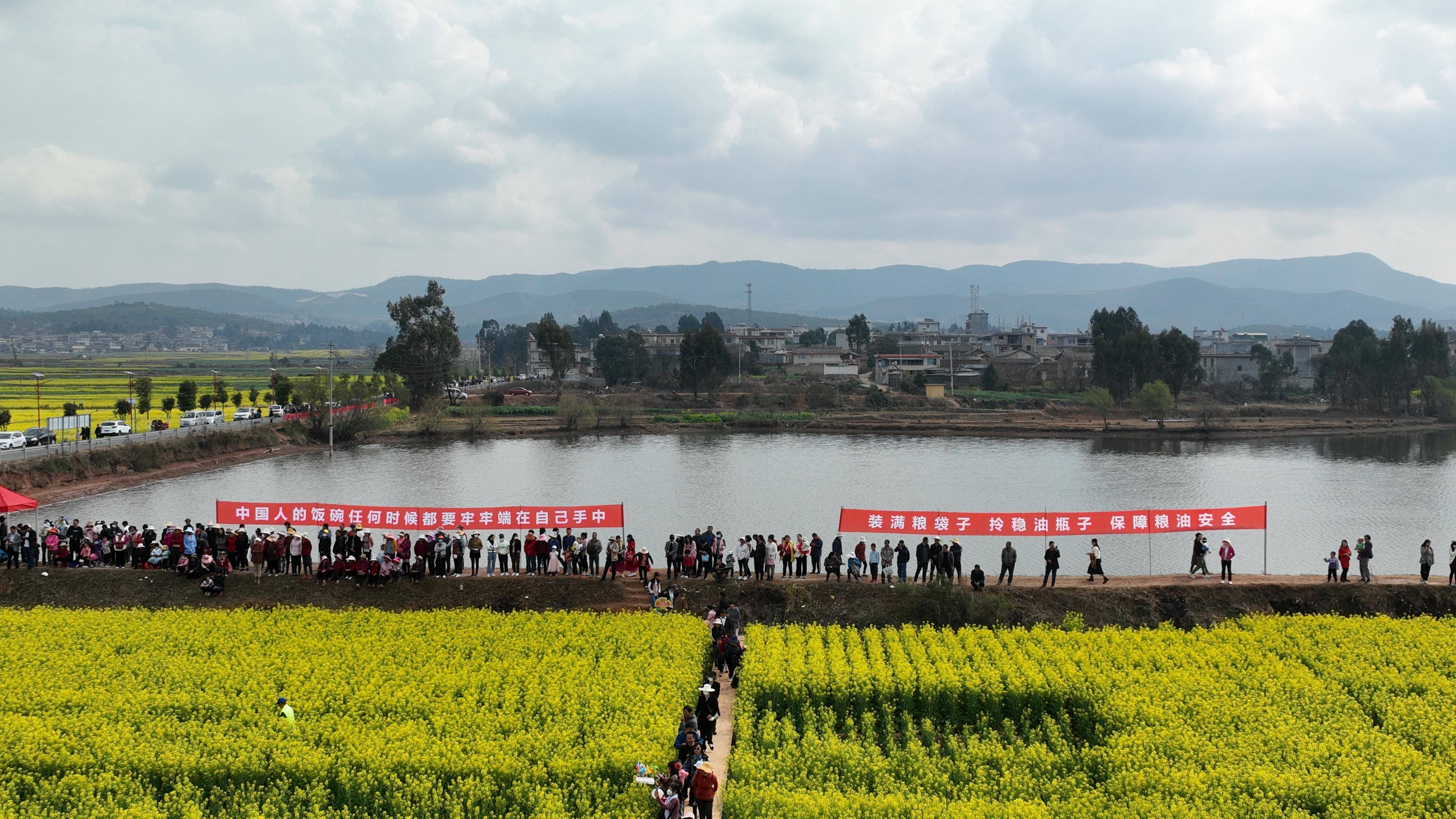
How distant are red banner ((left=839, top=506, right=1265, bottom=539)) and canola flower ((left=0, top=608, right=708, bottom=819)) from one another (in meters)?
6.72

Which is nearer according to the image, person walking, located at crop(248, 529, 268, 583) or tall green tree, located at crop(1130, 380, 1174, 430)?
person walking, located at crop(248, 529, 268, 583)

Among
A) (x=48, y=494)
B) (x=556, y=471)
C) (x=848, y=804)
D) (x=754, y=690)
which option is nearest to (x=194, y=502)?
(x=48, y=494)

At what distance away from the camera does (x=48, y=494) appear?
38.0 metres

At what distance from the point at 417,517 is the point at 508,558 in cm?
280

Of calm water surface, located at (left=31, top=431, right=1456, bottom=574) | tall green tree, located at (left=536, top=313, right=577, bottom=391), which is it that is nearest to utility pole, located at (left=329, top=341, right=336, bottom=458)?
calm water surface, located at (left=31, top=431, right=1456, bottom=574)

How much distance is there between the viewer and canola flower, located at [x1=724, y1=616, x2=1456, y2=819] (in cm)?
1218

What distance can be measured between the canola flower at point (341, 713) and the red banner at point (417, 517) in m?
4.81

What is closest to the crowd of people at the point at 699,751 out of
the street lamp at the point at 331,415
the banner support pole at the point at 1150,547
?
the banner support pole at the point at 1150,547

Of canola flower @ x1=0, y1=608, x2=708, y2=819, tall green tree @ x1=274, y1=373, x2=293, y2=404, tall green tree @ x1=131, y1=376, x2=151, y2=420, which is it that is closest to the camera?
canola flower @ x1=0, y1=608, x2=708, y2=819

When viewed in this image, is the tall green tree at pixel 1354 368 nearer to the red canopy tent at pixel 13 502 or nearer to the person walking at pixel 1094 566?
the person walking at pixel 1094 566

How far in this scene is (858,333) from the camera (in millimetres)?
121250

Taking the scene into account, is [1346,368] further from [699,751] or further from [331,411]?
[699,751]

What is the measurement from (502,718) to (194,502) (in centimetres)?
2950

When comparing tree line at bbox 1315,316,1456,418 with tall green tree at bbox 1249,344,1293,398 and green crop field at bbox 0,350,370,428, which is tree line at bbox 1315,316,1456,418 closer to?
tall green tree at bbox 1249,344,1293,398
